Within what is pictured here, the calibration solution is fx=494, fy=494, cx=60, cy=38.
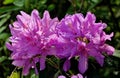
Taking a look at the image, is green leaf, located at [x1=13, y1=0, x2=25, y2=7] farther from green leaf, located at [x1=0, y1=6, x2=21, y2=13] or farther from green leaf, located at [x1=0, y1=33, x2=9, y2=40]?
green leaf, located at [x1=0, y1=33, x2=9, y2=40]

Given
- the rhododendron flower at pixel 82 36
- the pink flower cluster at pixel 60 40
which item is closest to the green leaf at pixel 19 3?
the pink flower cluster at pixel 60 40

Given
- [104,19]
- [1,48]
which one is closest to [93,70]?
[104,19]

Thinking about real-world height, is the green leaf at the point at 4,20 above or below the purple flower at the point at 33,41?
below

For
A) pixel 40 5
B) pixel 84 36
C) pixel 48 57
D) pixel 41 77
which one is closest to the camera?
pixel 84 36

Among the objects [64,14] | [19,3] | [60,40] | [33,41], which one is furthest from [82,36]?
[64,14]

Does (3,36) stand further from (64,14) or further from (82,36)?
(82,36)

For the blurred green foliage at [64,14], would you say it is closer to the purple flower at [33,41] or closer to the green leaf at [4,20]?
the green leaf at [4,20]

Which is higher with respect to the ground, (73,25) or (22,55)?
(73,25)

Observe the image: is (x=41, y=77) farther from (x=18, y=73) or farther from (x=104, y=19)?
(x=104, y=19)
